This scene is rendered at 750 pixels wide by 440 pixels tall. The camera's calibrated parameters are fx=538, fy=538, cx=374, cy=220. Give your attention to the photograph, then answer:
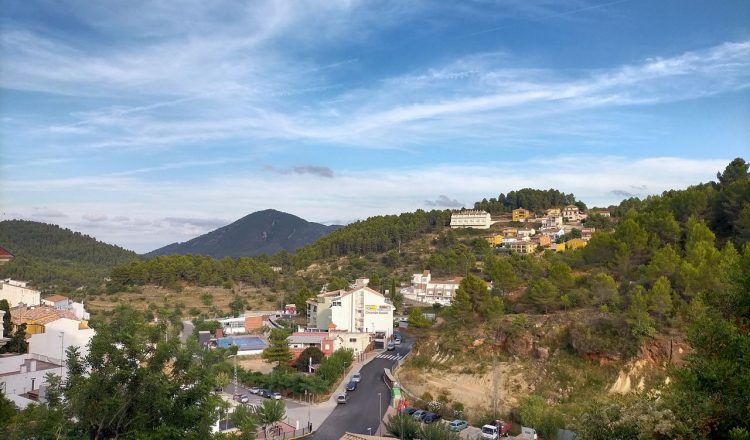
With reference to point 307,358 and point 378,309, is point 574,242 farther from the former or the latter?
point 307,358

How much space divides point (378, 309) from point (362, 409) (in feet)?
59.3

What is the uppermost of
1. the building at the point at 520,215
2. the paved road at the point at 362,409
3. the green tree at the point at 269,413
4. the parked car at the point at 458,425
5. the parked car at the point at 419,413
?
the building at the point at 520,215

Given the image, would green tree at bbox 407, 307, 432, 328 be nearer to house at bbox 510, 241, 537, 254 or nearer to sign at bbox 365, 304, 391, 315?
sign at bbox 365, 304, 391, 315

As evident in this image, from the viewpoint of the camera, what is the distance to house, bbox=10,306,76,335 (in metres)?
30.2

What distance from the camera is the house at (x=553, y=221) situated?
82.5m

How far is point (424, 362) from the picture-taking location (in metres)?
31.3

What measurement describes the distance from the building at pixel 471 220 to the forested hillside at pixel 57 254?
53.0m

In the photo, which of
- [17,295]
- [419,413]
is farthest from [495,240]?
[17,295]

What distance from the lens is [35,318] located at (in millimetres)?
31500

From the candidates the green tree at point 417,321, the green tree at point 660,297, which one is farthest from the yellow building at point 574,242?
the green tree at point 660,297

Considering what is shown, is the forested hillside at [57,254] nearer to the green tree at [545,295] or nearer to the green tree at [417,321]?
the green tree at [417,321]

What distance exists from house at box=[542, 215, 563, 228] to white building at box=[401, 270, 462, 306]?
100 ft

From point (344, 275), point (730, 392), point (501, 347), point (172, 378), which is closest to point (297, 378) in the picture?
point (501, 347)

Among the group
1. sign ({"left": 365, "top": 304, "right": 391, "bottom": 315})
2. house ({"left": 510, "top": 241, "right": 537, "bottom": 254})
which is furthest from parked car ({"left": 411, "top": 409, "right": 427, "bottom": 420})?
house ({"left": 510, "top": 241, "right": 537, "bottom": 254})
